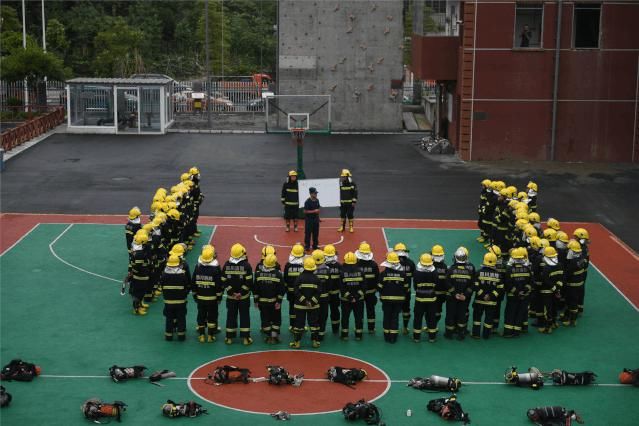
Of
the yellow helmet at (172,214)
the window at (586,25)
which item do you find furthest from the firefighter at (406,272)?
the window at (586,25)

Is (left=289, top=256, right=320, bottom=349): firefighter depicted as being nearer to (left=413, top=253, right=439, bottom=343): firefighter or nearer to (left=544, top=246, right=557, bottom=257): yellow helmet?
(left=413, top=253, right=439, bottom=343): firefighter

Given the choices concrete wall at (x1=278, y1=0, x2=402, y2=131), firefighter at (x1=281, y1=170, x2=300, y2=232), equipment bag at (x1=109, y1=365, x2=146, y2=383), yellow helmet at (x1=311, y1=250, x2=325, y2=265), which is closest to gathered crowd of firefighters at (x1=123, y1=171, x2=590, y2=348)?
yellow helmet at (x1=311, y1=250, x2=325, y2=265)

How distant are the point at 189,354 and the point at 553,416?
747cm

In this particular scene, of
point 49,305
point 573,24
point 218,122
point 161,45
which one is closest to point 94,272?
point 49,305

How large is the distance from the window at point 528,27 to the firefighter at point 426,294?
2590 centimetres

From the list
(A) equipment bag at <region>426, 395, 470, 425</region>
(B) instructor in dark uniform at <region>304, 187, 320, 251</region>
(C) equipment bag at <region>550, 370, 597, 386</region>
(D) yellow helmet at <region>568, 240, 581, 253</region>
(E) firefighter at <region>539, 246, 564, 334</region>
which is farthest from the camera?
(B) instructor in dark uniform at <region>304, 187, 320, 251</region>

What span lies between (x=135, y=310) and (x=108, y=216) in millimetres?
10685

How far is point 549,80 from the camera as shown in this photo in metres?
44.8

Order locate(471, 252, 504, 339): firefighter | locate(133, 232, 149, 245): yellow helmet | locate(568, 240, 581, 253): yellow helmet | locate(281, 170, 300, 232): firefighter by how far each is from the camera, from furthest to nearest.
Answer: locate(281, 170, 300, 232): firefighter → locate(133, 232, 149, 245): yellow helmet → locate(568, 240, 581, 253): yellow helmet → locate(471, 252, 504, 339): firefighter

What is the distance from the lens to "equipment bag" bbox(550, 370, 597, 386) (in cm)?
1894

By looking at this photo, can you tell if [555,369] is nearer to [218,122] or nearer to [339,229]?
[339,229]

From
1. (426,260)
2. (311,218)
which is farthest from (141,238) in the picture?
(311,218)

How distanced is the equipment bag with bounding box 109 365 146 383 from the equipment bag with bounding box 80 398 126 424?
166 centimetres

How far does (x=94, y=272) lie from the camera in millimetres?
26531
